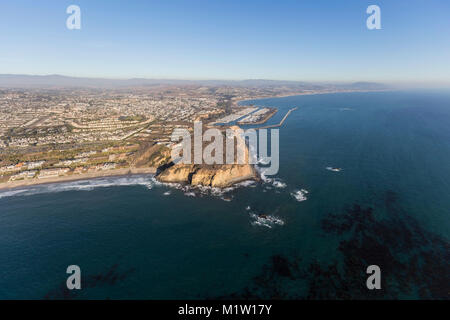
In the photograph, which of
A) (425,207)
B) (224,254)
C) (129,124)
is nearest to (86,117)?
(129,124)

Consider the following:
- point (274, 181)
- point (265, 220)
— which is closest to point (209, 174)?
point (274, 181)

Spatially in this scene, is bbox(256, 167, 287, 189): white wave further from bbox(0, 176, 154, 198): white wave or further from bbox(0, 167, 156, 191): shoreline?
bbox(0, 167, 156, 191): shoreline

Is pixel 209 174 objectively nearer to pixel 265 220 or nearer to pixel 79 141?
pixel 265 220

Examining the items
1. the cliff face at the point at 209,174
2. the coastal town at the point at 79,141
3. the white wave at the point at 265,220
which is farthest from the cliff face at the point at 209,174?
the white wave at the point at 265,220

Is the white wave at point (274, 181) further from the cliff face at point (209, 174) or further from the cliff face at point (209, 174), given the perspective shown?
the cliff face at point (209, 174)

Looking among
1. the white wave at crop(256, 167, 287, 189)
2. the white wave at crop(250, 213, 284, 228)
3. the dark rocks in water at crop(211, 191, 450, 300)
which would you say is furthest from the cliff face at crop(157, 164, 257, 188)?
the dark rocks in water at crop(211, 191, 450, 300)
